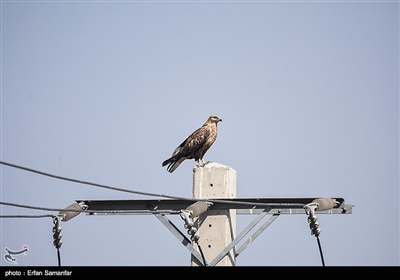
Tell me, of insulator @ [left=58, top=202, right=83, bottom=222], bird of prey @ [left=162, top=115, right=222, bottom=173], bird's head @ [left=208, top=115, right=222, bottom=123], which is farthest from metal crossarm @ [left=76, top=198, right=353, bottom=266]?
bird's head @ [left=208, top=115, right=222, bottom=123]

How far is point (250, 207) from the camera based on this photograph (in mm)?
10516

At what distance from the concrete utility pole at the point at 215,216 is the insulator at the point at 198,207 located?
0.25m

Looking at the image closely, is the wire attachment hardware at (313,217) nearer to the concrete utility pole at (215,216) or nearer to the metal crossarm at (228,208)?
the metal crossarm at (228,208)

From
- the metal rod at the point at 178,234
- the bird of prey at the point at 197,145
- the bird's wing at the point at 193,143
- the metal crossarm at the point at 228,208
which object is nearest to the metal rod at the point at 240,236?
the metal crossarm at the point at 228,208

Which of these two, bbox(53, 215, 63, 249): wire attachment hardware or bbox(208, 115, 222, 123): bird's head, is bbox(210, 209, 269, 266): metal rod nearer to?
bbox(53, 215, 63, 249): wire attachment hardware

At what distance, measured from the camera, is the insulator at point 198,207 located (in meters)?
10.0

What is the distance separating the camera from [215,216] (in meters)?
10.4

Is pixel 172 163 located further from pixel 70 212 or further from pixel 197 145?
pixel 70 212
